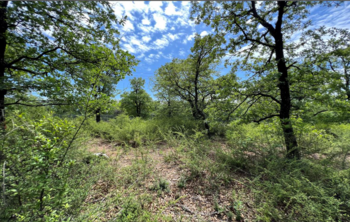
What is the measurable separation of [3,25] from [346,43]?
261 inches

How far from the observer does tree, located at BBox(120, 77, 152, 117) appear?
15977 millimetres

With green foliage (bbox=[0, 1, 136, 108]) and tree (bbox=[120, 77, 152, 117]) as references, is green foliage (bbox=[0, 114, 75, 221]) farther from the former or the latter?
tree (bbox=[120, 77, 152, 117])

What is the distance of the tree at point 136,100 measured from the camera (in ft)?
52.4

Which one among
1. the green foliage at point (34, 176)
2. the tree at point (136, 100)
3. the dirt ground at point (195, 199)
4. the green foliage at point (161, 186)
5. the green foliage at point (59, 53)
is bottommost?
the dirt ground at point (195, 199)

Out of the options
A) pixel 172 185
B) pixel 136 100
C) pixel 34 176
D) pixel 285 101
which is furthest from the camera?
pixel 136 100

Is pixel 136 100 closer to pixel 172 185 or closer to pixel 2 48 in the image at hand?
pixel 2 48

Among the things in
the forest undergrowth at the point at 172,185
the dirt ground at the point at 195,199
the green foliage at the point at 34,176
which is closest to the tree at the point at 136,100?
the forest undergrowth at the point at 172,185

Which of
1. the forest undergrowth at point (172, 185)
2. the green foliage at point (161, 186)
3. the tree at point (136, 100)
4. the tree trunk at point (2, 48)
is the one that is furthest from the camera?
the tree at point (136, 100)

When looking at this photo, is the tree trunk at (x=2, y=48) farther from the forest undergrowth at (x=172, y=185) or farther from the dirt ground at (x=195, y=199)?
the dirt ground at (x=195, y=199)

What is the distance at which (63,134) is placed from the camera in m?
1.40

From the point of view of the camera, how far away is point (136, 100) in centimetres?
1606

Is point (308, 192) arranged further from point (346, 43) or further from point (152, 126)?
point (152, 126)

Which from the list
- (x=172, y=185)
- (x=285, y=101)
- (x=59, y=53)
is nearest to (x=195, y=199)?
(x=172, y=185)

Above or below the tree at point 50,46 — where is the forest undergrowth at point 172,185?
below
